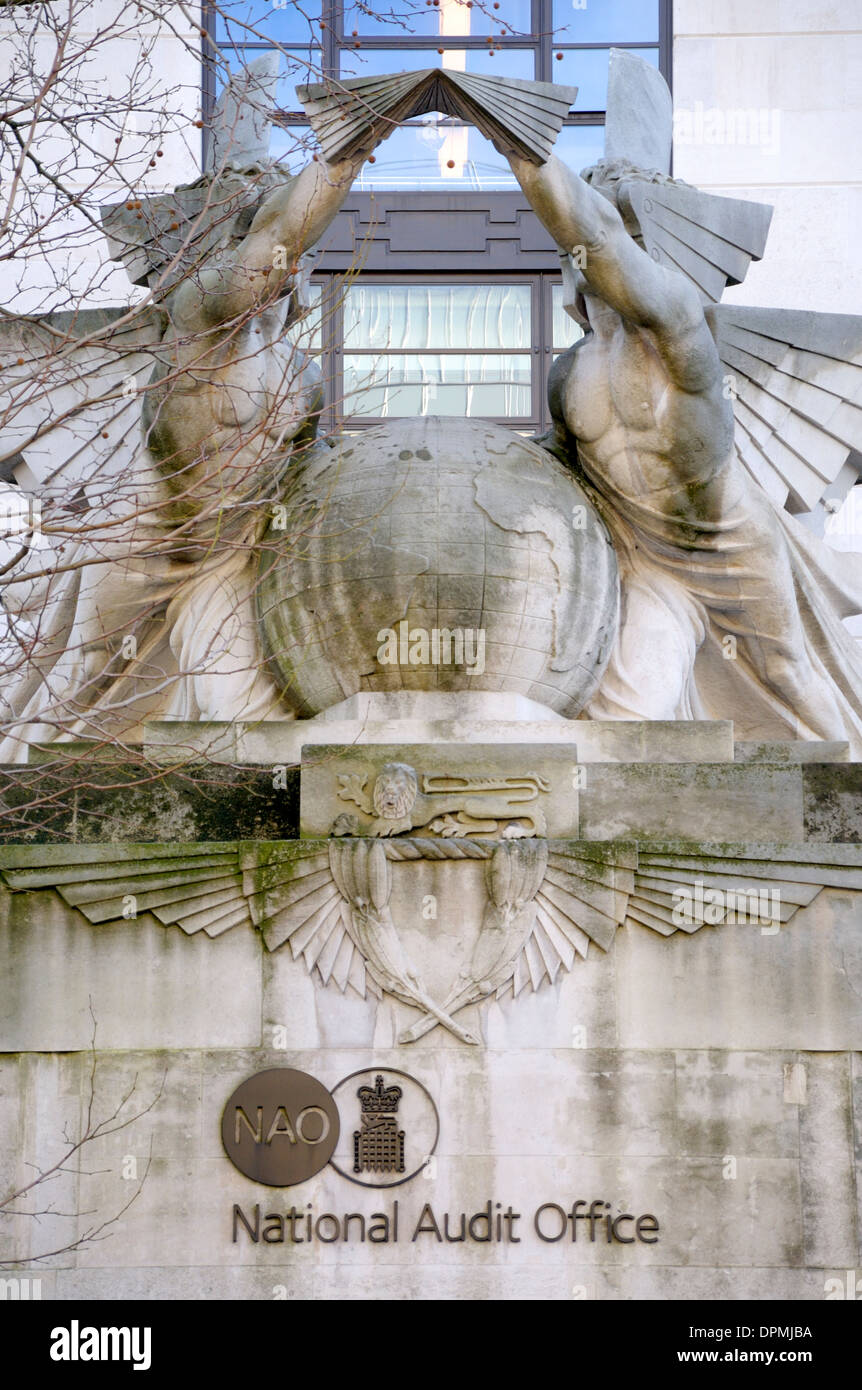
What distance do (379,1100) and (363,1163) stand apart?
316mm

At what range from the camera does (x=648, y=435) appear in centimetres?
1453

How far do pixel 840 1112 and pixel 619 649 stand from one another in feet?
10.7

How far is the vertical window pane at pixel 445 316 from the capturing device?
77.1 feet

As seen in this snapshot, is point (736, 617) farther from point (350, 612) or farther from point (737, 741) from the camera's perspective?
point (350, 612)

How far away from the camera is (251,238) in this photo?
46.5 feet

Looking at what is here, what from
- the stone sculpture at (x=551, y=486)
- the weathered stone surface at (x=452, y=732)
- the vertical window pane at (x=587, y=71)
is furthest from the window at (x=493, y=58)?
the weathered stone surface at (x=452, y=732)

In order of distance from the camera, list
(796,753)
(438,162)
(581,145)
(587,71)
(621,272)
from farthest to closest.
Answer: (581,145) < (438,162) < (587,71) < (621,272) < (796,753)

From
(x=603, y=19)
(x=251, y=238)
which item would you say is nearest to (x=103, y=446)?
(x=251, y=238)

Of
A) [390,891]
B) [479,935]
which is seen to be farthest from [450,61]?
[479,935]

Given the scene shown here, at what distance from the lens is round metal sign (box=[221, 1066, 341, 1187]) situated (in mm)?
12484

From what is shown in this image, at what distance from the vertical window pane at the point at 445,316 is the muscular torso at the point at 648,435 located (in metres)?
8.77

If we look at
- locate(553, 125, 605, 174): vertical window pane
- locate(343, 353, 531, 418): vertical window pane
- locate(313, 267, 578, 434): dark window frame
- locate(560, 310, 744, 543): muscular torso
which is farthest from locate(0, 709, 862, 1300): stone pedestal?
locate(553, 125, 605, 174): vertical window pane

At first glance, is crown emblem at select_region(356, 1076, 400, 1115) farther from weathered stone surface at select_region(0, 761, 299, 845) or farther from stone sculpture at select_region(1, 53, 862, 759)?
stone sculpture at select_region(1, 53, 862, 759)

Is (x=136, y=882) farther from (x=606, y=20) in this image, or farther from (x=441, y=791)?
(x=606, y=20)
